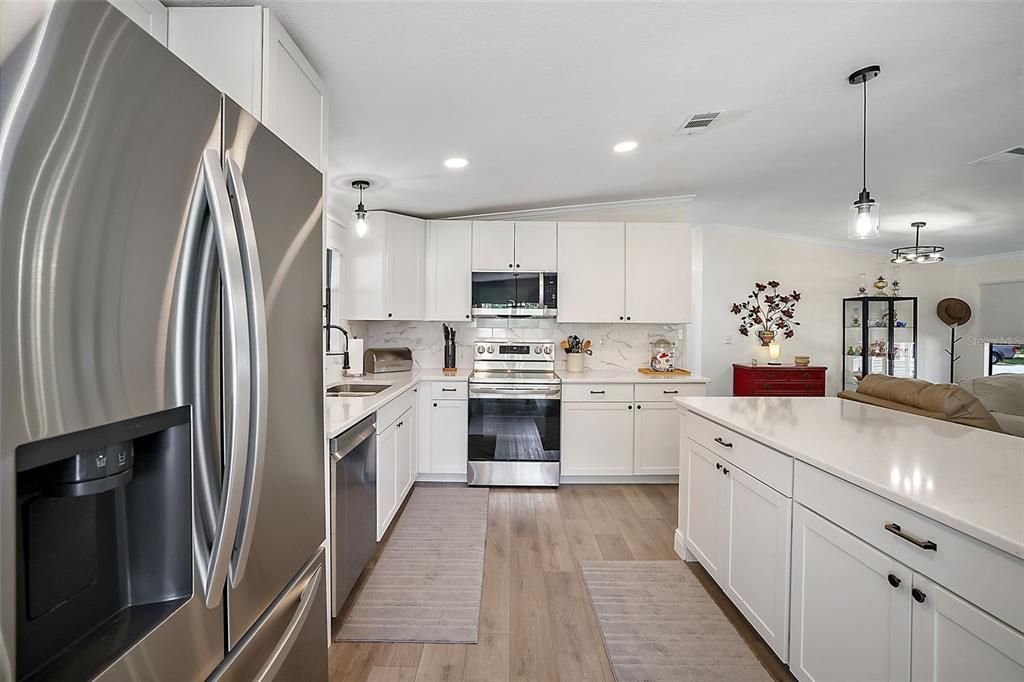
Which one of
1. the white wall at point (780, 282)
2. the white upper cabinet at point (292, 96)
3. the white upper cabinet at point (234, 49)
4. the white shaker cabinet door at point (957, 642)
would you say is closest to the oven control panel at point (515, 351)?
the white upper cabinet at point (292, 96)

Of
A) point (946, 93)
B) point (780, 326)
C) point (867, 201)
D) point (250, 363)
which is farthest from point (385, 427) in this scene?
point (780, 326)

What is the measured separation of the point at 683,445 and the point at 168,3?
287cm

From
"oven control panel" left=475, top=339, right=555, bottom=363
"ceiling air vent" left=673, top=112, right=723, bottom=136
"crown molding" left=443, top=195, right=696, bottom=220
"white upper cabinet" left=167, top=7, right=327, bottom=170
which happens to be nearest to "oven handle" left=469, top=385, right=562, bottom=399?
"oven control panel" left=475, top=339, right=555, bottom=363

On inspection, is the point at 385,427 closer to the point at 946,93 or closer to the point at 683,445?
the point at 683,445

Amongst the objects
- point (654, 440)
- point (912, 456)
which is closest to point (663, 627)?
point (912, 456)

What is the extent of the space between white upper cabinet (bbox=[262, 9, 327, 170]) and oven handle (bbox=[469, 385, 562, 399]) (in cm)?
227

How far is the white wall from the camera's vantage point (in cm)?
605

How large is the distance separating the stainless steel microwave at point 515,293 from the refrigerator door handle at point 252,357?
11.1 ft

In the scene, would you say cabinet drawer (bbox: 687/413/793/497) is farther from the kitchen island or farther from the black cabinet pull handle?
the black cabinet pull handle

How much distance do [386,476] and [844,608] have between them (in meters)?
2.24

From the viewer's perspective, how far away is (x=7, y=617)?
1.59 feet

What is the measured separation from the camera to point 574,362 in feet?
14.2

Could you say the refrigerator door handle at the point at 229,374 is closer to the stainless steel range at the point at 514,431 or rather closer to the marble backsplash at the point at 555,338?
the stainless steel range at the point at 514,431

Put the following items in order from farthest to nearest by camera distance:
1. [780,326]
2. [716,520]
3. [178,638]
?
[780,326]
[716,520]
[178,638]
